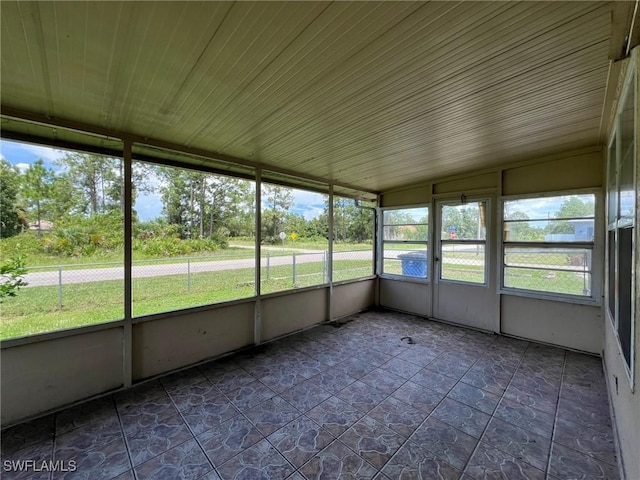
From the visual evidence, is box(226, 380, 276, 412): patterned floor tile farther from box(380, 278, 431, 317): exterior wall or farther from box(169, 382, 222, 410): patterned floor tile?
box(380, 278, 431, 317): exterior wall

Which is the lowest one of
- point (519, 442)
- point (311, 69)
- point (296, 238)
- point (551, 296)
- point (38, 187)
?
point (519, 442)

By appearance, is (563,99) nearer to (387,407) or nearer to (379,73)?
(379,73)

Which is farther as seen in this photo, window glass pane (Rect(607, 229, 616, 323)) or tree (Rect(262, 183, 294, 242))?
tree (Rect(262, 183, 294, 242))

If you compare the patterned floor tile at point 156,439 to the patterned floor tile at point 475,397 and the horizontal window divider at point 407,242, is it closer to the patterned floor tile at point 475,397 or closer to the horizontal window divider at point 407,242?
the patterned floor tile at point 475,397

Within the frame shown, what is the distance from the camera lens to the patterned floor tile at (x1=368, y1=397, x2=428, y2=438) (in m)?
2.07

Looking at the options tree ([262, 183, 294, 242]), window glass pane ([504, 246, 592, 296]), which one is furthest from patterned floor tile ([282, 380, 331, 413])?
window glass pane ([504, 246, 592, 296])

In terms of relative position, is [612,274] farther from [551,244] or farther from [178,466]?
[178,466]

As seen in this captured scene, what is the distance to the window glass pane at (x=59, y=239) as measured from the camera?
7.11ft

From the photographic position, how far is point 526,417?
86.6 inches

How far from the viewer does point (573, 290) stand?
3.51 metres

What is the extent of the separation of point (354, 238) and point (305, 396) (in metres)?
3.95

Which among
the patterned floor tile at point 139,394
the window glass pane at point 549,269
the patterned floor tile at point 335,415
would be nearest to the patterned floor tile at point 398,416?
the patterned floor tile at point 335,415

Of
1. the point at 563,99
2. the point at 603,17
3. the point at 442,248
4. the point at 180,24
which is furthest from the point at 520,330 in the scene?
the point at 180,24
